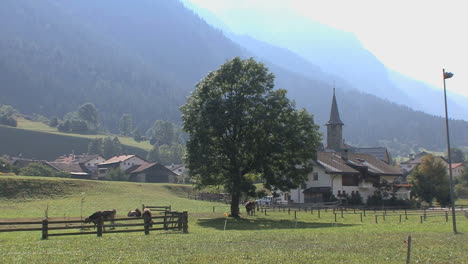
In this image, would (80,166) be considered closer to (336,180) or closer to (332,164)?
(332,164)

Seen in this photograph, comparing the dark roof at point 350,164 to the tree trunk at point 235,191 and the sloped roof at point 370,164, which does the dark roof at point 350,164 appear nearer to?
the sloped roof at point 370,164

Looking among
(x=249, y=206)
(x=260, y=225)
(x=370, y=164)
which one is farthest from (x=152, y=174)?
(x=260, y=225)

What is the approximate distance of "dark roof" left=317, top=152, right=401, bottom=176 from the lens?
274 ft

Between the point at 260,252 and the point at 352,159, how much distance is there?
7906 cm

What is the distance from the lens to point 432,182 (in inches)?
3374

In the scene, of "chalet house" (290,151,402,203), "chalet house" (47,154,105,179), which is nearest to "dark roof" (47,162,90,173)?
"chalet house" (47,154,105,179)

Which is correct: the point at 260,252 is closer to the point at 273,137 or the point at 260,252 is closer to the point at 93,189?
the point at 273,137

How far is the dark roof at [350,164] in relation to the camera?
83400mm

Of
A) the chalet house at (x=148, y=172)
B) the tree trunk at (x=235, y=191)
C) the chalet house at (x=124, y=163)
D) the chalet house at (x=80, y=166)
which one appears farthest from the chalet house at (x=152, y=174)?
the tree trunk at (x=235, y=191)

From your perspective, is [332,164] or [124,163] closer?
[332,164]

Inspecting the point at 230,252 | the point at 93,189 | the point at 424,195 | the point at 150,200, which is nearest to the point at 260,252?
the point at 230,252

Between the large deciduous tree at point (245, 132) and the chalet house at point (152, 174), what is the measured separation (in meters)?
88.5

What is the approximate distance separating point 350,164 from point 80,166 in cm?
10000

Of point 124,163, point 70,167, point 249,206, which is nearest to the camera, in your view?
point 249,206
